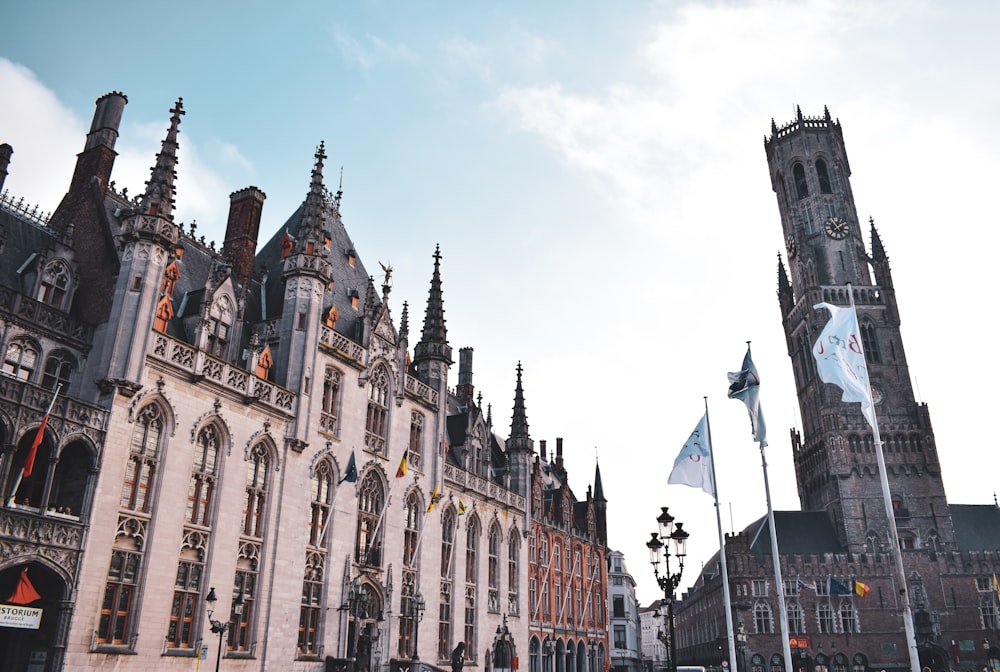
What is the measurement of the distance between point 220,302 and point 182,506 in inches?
341

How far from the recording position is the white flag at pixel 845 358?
22.4m

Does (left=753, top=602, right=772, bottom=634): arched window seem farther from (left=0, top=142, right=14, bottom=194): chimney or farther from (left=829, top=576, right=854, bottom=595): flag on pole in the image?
(left=0, top=142, right=14, bottom=194): chimney

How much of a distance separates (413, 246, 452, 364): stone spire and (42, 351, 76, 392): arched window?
21590 mm

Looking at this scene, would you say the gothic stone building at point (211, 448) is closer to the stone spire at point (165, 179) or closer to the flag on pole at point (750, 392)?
the stone spire at point (165, 179)

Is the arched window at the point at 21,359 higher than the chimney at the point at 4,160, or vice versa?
the chimney at the point at 4,160

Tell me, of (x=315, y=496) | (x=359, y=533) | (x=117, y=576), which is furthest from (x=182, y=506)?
(x=359, y=533)

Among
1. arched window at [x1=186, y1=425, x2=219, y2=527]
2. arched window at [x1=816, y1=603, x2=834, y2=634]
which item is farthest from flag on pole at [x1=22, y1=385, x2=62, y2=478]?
arched window at [x1=816, y1=603, x2=834, y2=634]

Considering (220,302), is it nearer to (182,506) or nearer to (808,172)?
(182,506)

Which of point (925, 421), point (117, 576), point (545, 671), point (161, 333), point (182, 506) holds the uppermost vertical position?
point (925, 421)

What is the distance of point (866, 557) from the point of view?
8062cm

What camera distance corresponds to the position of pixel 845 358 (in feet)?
74.7

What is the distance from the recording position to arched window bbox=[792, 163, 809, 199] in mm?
102750

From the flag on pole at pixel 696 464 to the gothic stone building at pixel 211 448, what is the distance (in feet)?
41.3

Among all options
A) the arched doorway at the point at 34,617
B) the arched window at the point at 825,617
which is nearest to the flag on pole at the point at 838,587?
→ the arched window at the point at 825,617
